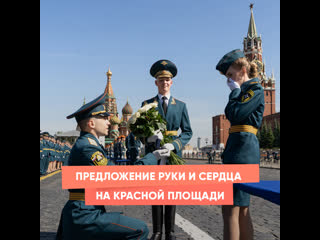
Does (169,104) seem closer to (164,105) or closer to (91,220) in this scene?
(164,105)

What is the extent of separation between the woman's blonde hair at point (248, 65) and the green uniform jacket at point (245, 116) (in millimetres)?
121

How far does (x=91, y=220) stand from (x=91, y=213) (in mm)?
73

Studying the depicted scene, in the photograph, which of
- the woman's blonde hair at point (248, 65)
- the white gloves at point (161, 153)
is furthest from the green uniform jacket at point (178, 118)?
the woman's blonde hair at point (248, 65)

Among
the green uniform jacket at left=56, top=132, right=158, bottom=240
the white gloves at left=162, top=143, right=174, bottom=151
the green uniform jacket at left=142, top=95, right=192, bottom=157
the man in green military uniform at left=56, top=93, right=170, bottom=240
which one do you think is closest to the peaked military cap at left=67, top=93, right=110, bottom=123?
the man in green military uniform at left=56, top=93, right=170, bottom=240

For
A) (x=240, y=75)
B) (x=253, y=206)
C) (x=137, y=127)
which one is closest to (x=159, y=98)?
(x=137, y=127)

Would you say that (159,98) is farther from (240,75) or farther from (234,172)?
(234,172)

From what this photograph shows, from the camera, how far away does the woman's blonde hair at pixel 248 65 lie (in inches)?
125

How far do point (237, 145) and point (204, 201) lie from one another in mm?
674

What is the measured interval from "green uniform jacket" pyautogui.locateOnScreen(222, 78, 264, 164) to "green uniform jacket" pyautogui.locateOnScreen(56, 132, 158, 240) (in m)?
1.18

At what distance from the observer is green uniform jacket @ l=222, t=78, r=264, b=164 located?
3.02m

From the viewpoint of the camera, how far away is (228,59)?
3203 mm

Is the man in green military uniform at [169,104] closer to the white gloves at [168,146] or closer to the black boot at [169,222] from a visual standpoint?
the white gloves at [168,146]

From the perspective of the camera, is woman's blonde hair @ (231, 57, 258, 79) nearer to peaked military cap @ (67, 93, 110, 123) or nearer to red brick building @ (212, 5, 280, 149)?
peaked military cap @ (67, 93, 110, 123)
